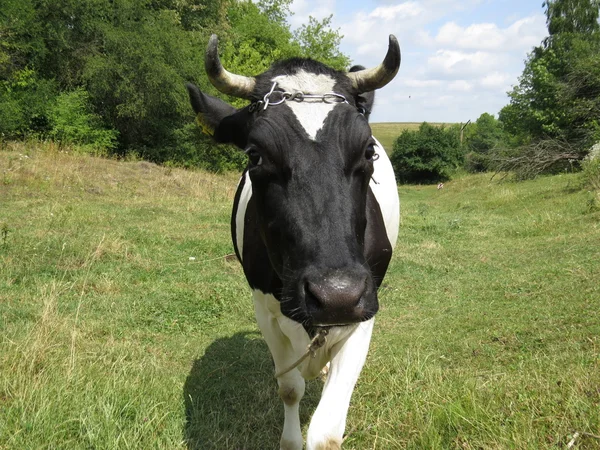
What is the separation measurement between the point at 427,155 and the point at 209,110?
42.9 m

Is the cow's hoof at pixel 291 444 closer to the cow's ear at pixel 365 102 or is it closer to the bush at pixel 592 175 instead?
the cow's ear at pixel 365 102

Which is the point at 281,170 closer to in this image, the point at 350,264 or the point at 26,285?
the point at 350,264

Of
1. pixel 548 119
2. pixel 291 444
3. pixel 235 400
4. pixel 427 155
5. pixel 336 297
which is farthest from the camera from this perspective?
pixel 427 155

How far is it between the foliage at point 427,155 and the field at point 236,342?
3311cm

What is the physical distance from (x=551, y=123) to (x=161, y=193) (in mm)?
29717

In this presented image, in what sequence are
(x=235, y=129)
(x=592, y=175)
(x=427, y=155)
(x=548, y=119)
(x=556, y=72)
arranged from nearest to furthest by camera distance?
1. (x=235, y=129)
2. (x=592, y=175)
3. (x=548, y=119)
4. (x=556, y=72)
5. (x=427, y=155)

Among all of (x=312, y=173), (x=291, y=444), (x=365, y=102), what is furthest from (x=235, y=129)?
(x=291, y=444)

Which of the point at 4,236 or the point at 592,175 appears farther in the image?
the point at 592,175

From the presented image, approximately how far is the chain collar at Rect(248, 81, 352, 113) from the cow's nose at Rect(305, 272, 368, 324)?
99cm

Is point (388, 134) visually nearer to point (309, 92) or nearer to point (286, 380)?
point (286, 380)

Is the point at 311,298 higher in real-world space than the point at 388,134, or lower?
higher

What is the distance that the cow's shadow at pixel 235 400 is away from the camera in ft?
11.7

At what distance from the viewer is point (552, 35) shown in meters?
41.5

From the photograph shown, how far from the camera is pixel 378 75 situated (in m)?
2.94
